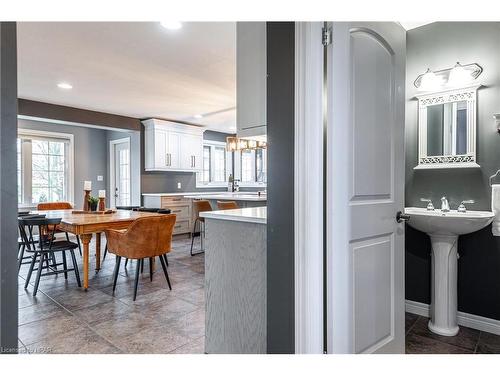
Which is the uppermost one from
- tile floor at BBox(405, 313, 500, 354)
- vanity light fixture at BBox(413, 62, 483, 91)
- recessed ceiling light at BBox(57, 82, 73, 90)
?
recessed ceiling light at BBox(57, 82, 73, 90)

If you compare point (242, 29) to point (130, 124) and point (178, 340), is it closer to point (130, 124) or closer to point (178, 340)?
point (178, 340)

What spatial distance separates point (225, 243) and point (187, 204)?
16.3 ft

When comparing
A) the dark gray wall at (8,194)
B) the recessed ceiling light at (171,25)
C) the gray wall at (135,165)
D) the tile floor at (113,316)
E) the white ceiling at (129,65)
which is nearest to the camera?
the dark gray wall at (8,194)

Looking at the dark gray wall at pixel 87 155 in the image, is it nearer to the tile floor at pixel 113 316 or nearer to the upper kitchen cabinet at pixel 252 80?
the tile floor at pixel 113 316

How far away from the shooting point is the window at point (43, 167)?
19.4ft

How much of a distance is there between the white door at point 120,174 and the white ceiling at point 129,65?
1.58 metres

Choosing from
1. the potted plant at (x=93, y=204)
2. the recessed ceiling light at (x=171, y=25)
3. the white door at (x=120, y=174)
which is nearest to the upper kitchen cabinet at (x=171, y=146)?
the white door at (x=120, y=174)

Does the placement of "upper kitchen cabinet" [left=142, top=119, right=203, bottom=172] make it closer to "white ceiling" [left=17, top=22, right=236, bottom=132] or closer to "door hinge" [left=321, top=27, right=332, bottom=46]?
"white ceiling" [left=17, top=22, right=236, bottom=132]

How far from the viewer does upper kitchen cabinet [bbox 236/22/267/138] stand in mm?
1689

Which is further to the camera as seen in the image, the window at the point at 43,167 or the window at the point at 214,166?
the window at the point at 214,166

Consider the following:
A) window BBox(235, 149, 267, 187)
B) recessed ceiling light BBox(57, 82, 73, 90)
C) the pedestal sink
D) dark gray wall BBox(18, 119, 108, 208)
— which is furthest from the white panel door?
the pedestal sink

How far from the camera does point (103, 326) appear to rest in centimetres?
244

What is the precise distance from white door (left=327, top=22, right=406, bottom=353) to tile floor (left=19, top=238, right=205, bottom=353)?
114 cm
